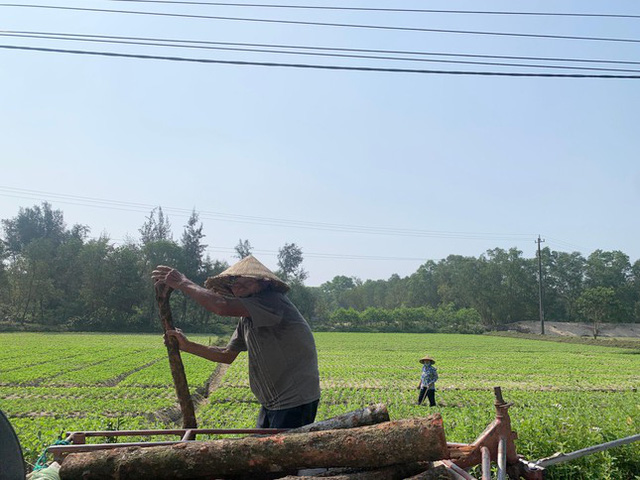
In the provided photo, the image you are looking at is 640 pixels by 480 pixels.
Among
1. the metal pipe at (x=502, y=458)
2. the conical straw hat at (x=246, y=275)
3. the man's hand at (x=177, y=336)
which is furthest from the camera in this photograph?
the man's hand at (x=177, y=336)

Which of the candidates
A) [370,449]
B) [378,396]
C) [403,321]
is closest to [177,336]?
[370,449]

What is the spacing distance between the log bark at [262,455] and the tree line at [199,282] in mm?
54479

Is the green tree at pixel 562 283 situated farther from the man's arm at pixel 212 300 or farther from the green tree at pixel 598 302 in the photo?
the man's arm at pixel 212 300

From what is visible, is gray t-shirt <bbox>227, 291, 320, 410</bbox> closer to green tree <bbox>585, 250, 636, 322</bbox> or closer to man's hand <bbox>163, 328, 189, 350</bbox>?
man's hand <bbox>163, 328, 189, 350</bbox>

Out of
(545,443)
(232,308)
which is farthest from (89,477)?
(545,443)

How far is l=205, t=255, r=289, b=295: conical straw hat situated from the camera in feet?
12.8

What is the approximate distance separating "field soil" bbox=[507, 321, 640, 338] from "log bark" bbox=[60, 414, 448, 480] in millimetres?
74575

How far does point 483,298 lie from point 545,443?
3314 inches

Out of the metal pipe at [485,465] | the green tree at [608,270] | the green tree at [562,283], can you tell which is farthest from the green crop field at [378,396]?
the green tree at [608,270]

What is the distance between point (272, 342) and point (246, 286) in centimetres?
47

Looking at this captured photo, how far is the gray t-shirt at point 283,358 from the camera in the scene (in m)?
3.81

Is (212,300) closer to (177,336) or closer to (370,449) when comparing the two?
(177,336)

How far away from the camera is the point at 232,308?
3.70m

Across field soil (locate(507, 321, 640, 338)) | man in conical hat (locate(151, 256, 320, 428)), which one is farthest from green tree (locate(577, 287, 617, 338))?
man in conical hat (locate(151, 256, 320, 428))
